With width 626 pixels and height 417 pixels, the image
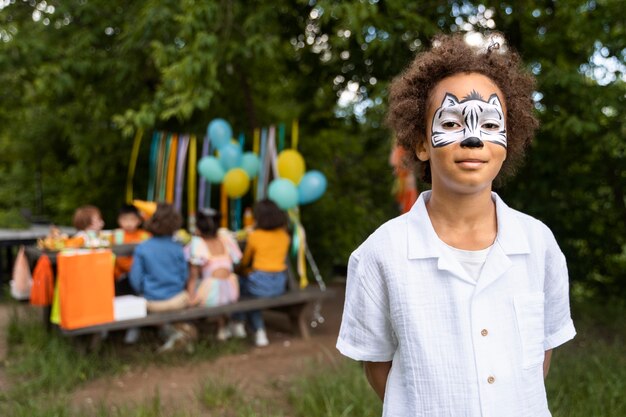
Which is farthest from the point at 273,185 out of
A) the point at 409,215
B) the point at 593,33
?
the point at 409,215

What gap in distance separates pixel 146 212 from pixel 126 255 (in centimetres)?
46

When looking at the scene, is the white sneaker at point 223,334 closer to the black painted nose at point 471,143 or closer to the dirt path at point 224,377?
the dirt path at point 224,377

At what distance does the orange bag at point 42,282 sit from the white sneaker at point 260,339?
1.64 metres

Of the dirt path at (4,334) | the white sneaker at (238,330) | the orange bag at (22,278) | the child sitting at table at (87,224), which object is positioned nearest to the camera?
the dirt path at (4,334)

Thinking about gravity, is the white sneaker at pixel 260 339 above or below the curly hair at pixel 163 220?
below

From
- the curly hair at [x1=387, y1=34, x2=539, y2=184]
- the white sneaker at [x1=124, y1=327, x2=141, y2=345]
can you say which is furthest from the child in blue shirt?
the curly hair at [x1=387, y1=34, x2=539, y2=184]

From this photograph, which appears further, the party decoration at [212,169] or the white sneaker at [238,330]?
the party decoration at [212,169]

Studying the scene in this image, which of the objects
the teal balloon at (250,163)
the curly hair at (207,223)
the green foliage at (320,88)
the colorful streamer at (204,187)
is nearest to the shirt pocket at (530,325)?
the green foliage at (320,88)

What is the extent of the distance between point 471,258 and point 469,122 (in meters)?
0.33

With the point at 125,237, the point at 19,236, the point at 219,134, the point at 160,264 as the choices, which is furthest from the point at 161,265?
the point at 19,236

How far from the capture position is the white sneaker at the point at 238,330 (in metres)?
5.62

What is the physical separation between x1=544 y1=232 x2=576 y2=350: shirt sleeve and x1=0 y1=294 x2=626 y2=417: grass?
5.78 ft

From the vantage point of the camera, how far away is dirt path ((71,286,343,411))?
404 cm

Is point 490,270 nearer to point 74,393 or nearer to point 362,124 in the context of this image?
point 74,393
